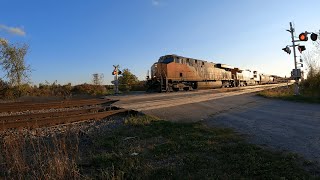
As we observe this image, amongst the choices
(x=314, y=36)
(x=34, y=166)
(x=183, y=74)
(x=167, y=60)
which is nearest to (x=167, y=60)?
(x=167, y=60)

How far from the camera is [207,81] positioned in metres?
31.8

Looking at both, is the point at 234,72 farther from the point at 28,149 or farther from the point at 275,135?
the point at 28,149

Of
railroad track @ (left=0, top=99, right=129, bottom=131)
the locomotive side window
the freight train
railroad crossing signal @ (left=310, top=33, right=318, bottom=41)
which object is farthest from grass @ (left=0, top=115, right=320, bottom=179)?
the locomotive side window

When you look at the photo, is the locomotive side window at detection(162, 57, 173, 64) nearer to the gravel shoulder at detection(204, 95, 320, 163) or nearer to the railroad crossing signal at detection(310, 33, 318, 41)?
the railroad crossing signal at detection(310, 33, 318, 41)

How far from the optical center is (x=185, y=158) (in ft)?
17.1

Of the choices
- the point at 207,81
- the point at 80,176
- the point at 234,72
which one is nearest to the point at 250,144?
the point at 80,176

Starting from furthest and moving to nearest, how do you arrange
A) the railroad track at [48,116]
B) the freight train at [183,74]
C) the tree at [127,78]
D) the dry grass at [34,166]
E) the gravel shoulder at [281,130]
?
the tree at [127,78] < the freight train at [183,74] < the railroad track at [48,116] < the gravel shoulder at [281,130] < the dry grass at [34,166]

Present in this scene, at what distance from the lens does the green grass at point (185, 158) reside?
4.45m

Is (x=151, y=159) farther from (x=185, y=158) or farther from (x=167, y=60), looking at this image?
(x=167, y=60)

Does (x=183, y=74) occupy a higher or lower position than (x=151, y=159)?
higher

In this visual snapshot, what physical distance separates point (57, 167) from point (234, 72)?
4025 cm

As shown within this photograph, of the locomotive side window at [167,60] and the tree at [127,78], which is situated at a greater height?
the locomotive side window at [167,60]

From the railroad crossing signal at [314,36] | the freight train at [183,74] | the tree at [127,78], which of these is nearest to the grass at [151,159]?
the railroad crossing signal at [314,36]

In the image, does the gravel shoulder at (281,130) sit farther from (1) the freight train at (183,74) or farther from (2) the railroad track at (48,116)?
(1) the freight train at (183,74)
